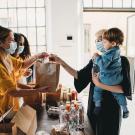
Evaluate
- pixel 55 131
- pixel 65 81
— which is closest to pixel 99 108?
pixel 55 131

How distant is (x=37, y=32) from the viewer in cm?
440

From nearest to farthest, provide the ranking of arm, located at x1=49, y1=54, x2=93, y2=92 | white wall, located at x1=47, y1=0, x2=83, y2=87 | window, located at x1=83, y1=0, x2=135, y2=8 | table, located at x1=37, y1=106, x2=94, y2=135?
1. table, located at x1=37, y1=106, x2=94, y2=135
2. arm, located at x1=49, y1=54, x2=93, y2=92
3. white wall, located at x1=47, y1=0, x2=83, y2=87
4. window, located at x1=83, y1=0, x2=135, y2=8

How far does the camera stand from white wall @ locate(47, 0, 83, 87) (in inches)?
155

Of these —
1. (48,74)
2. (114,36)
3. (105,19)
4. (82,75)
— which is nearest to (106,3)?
(105,19)

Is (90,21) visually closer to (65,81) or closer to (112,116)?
(65,81)

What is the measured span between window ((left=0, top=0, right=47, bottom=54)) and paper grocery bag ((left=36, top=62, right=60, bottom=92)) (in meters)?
2.36

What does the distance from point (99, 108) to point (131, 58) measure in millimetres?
2128

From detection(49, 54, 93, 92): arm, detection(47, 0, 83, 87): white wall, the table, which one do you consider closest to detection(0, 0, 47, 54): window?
detection(47, 0, 83, 87): white wall

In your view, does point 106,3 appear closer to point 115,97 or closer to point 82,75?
point 82,75

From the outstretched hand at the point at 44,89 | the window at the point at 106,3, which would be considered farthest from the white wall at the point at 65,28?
the outstretched hand at the point at 44,89

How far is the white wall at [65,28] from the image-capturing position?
393cm

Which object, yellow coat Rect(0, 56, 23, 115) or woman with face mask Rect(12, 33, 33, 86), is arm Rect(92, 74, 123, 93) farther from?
woman with face mask Rect(12, 33, 33, 86)

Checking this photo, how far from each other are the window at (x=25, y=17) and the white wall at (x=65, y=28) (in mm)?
360

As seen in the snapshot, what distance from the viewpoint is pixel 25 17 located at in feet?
14.4
